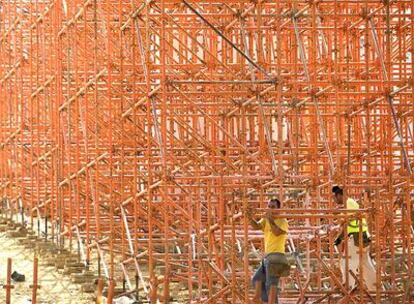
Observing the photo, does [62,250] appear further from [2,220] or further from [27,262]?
[2,220]

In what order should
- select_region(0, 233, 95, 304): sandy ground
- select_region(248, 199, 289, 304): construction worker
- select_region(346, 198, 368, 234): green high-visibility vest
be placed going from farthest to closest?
1. select_region(0, 233, 95, 304): sandy ground
2. select_region(346, 198, 368, 234): green high-visibility vest
3. select_region(248, 199, 289, 304): construction worker

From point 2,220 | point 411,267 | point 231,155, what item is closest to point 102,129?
point 231,155

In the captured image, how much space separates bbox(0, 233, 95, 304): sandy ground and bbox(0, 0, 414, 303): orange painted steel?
0.72 m

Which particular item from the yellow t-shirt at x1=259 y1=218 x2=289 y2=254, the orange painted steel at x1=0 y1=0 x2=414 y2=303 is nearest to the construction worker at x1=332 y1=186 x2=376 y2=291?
the orange painted steel at x1=0 y1=0 x2=414 y2=303

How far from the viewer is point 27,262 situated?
33438mm

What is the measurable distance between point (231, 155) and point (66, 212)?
4.62m

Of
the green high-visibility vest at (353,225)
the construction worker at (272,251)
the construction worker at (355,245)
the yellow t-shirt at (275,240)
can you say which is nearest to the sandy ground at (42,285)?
the construction worker at (355,245)

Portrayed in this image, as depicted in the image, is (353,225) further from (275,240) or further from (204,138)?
(204,138)

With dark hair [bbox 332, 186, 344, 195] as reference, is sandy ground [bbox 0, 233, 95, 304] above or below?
below

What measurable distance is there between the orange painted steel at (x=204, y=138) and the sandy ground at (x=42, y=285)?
2.35 ft

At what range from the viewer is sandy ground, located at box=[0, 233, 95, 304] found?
94.4ft

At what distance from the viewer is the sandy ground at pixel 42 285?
28.8 m

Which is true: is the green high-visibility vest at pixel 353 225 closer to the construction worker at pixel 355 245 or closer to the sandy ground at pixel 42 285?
the construction worker at pixel 355 245

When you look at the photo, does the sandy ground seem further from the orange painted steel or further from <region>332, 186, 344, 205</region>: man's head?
<region>332, 186, 344, 205</region>: man's head
